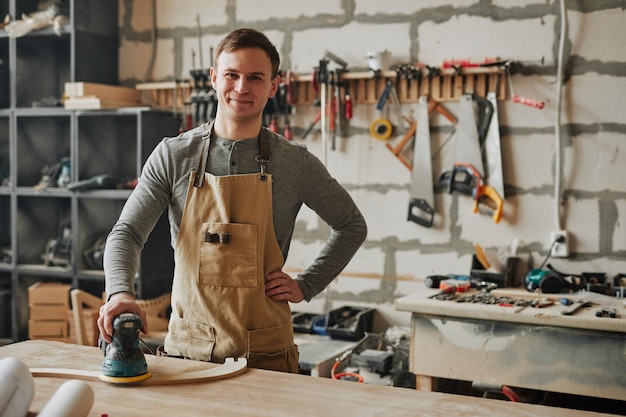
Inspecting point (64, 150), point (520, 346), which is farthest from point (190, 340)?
point (64, 150)

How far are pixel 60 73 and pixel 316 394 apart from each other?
10.9ft

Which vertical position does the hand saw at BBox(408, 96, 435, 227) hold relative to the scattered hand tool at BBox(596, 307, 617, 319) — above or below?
above

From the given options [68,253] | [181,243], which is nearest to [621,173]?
[181,243]

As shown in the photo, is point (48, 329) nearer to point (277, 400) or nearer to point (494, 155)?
point (494, 155)

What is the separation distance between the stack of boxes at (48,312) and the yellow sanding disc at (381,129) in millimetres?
1800

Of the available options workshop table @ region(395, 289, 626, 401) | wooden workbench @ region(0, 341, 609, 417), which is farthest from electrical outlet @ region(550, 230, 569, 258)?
wooden workbench @ region(0, 341, 609, 417)

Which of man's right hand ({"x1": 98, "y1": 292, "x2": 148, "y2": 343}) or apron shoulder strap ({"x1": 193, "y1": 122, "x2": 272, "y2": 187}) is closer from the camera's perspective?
man's right hand ({"x1": 98, "y1": 292, "x2": 148, "y2": 343})

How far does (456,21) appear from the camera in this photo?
3.43 metres

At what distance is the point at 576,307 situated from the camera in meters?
2.70

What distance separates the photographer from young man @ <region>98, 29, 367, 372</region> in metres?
2.06

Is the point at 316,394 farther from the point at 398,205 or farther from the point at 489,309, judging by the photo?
the point at 398,205

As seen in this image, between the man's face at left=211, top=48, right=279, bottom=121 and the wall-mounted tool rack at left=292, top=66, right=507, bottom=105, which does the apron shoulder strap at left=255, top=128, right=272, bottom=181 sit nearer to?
the man's face at left=211, top=48, right=279, bottom=121

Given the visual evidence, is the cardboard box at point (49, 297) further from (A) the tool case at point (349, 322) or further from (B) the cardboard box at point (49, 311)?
(A) the tool case at point (349, 322)

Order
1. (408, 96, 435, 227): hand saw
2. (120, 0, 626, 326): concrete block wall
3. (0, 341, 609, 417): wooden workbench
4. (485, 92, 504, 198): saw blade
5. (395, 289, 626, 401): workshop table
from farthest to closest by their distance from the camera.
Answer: (408, 96, 435, 227): hand saw → (485, 92, 504, 198): saw blade → (120, 0, 626, 326): concrete block wall → (395, 289, 626, 401): workshop table → (0, 341, 609, 417): wooden workbench
